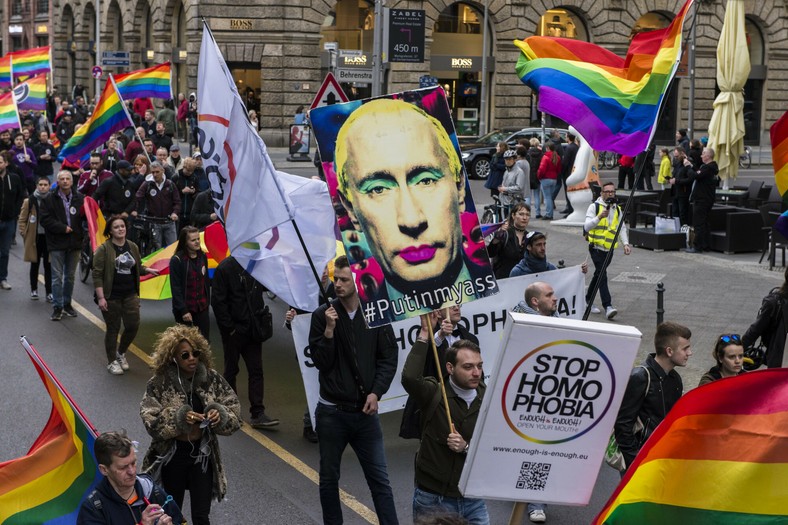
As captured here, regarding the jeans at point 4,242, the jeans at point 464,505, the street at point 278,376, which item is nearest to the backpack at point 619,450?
the jeans at point 464,505

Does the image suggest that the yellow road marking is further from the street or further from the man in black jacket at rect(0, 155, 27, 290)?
the man in black jacket at rect(0, 155, 27, 290)

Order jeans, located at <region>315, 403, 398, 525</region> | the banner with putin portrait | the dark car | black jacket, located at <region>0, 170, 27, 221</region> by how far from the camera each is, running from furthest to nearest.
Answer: the dark car, black jacket, located at <region>0, 170, 27, 221</region>, jeans, located at <region>315, 403, 398, 525</region>, the banner with putin portrait

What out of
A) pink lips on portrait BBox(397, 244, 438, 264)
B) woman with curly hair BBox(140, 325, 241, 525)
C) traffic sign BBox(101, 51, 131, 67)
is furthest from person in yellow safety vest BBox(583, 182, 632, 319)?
traffic sign BBox(101, 51, 131, 67)

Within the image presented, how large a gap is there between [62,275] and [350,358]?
809 cm

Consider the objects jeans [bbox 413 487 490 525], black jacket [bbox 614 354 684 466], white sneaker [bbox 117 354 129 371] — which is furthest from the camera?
→ white sneaker [bbox 117 354 129 371]

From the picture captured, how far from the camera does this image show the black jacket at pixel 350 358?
7.22 m

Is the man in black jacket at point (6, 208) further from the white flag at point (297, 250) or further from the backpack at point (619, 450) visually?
the backpack at point (619, 450)

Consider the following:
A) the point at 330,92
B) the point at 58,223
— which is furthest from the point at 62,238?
the point at 330,92

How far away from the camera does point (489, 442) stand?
5.31 m

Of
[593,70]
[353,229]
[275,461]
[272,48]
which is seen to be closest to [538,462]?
[353,229]

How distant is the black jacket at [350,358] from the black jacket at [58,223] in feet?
25.8

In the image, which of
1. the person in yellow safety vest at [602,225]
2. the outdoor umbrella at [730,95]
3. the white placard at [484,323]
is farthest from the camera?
the outdoor umbrella at [730,95]

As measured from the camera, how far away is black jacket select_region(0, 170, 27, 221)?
15.8 metres

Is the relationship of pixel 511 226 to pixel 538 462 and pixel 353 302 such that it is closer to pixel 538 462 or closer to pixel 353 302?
pixel 353 302
